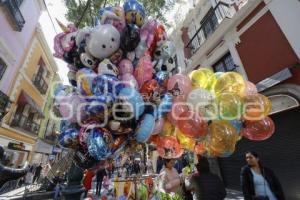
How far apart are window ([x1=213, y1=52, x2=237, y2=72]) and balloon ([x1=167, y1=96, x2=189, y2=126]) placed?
5.05 m

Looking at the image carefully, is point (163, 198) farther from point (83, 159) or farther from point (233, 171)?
point (233, 171)

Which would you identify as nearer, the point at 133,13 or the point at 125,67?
the point at 125,67

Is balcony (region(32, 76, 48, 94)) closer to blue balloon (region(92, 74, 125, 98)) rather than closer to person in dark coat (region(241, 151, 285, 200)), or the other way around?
blue balloon (region(92, 74, 125, 98))

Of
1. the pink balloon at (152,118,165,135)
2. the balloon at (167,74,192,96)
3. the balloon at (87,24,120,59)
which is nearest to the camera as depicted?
the balloon at (87,24,120,59)

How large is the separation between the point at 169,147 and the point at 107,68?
138 centimetres

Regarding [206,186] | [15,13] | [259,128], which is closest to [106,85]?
[259,128]

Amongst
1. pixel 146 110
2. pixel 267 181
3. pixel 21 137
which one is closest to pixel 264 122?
pixel 267 181

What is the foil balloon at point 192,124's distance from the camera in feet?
7.23

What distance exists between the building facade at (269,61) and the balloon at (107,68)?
172 inches

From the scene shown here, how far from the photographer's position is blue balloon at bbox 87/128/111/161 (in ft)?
5.71

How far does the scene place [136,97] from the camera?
1906 mm

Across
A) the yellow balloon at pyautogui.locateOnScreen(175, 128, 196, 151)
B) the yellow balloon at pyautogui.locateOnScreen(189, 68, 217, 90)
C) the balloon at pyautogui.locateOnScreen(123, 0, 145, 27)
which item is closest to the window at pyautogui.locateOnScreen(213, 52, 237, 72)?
the yellow balloon at pyautogui.locateOnScreen(189, 68, 217, 90)

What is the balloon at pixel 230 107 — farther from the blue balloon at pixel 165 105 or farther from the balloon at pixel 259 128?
the blue balloon at pixel 165 105

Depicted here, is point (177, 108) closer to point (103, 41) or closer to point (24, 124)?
point (103, 41)
